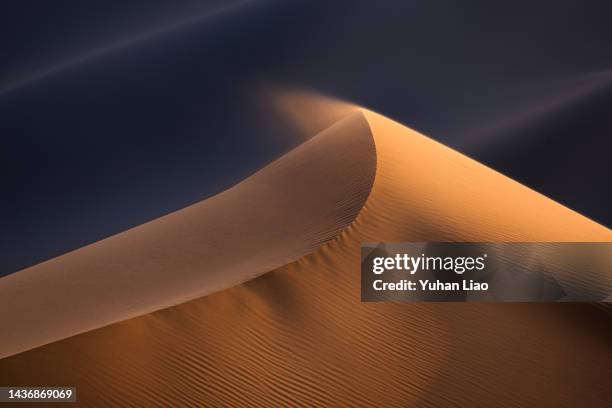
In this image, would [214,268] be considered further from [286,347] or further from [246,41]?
[246,41]

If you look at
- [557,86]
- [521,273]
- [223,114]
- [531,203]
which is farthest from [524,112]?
[521,273]

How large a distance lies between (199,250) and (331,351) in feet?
10.8

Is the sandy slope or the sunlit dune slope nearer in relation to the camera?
the sandy slope

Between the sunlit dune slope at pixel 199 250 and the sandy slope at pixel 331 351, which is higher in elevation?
the sunlit dune slope at pixel 199 250

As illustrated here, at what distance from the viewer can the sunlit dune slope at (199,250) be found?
394 inches

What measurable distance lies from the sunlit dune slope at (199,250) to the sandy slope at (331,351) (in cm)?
36

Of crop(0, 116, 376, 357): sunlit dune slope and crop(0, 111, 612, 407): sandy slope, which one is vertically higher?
crop(0, 116, 376, 357): sunlit dune slope

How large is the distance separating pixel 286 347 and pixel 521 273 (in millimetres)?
2770

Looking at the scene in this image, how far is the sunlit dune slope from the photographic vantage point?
1002 centimetres

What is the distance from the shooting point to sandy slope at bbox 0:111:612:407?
8594 mm

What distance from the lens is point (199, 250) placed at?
39.0ft

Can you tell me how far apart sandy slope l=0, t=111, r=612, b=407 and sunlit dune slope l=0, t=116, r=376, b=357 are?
0.36 m

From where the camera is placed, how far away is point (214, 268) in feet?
35.6

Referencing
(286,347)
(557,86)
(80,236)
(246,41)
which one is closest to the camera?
(286,347)
